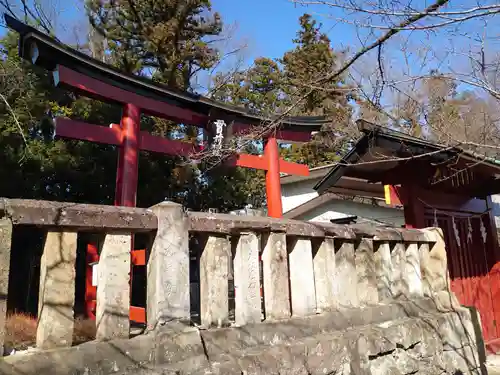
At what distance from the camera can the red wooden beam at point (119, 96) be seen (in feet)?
18.5

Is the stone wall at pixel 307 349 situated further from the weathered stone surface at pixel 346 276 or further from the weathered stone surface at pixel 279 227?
the weathered stone surface at pixel 279 227

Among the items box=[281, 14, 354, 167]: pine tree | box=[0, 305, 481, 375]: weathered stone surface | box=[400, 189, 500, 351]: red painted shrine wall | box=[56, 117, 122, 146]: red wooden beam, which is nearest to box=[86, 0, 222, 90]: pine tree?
box=[281, 14, 354, 167]: pine tree

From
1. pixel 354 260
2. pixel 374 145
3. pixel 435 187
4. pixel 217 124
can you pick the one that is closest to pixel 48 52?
pixel 217 124

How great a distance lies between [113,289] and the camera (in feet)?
7.24

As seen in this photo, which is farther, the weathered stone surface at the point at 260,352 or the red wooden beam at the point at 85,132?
the red wooden beam at the point at 85,132

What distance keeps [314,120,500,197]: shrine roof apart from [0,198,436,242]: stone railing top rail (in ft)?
5.91

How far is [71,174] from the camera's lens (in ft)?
29.3

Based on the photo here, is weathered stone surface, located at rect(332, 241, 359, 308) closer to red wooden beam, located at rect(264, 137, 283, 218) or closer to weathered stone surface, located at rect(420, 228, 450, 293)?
weathered stone surface, located at rect(420, 228, 450, 293)

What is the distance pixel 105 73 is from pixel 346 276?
456 cm

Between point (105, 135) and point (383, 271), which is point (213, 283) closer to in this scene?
point (383, 271)

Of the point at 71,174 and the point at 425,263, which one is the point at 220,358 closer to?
the point at 425,263

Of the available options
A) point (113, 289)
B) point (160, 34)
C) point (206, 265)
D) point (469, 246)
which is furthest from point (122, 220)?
point (160, 34)

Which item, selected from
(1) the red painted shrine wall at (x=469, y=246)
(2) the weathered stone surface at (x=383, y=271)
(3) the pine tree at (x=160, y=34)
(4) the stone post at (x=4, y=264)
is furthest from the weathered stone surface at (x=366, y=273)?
(3) the pine tree at (x=160, y=34)

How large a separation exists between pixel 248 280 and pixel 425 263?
2.59 metres
